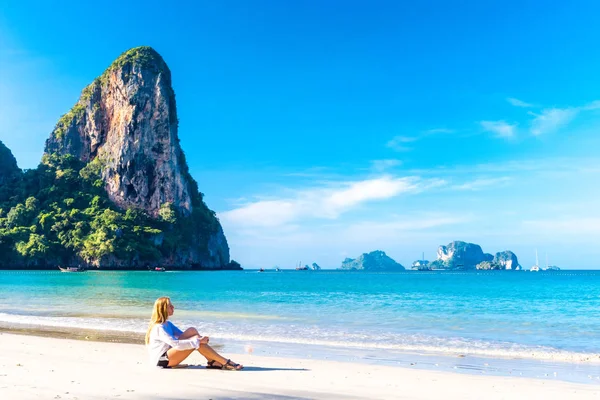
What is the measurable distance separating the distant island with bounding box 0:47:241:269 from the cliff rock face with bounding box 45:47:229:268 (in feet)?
0.97

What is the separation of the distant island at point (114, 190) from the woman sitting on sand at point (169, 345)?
119 meters


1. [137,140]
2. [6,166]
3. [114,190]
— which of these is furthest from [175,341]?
[6,166]

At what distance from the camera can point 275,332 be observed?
17.2m

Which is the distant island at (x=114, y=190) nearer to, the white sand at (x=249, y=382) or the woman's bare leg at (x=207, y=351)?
the white sand at (x=249, y=382)

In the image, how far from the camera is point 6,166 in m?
140

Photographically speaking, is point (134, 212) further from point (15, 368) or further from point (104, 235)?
point (15, 368)

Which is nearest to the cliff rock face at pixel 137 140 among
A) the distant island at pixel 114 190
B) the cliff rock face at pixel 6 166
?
the distant island at pixel 114 190

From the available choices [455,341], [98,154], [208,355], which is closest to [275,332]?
[455,341]

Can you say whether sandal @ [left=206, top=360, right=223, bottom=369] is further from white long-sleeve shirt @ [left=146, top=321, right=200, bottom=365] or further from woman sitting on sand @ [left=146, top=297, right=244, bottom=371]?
white long-sleeve shirt @ [left=146, top=321, right=200, bottom=365]

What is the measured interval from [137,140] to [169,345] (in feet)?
476

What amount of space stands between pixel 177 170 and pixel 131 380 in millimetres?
144182

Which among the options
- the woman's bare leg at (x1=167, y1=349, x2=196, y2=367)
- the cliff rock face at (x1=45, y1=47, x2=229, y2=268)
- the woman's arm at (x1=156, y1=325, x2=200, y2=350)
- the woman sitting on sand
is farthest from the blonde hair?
the cliff rock face at (x1=45, y1=47, x2=229, y2=268)

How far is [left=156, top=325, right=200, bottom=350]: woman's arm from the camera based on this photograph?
9.33 meters

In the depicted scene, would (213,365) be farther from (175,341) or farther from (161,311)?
(161,311)
